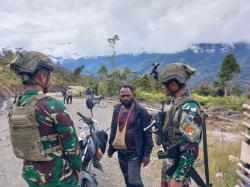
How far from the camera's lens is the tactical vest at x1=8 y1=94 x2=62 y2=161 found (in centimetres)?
281

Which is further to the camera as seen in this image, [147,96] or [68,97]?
[147,96]

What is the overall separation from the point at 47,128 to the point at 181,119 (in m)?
1.07

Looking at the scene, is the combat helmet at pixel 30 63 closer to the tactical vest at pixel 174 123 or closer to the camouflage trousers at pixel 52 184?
the camouflage trousers at pixel 52 184

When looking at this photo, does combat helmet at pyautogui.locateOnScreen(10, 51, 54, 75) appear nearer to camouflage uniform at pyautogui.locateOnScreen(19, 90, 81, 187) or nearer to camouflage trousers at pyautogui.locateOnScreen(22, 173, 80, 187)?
camouflage uniform at pyautogui.locateOnScreen(19, 90, 81, 187)

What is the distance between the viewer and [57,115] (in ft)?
9.32

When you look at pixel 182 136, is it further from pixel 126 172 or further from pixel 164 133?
pixel 126 172

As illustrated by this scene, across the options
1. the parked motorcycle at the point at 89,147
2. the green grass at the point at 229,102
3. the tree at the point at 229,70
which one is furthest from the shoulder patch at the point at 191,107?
the tree at the point at 229,70

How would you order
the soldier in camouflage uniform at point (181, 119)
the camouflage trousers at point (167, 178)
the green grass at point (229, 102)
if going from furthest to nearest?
the green grass at point (229, 102), the camouflage trousers at point (167, 178), the soldier in camouflage uniform at point (181, 119)

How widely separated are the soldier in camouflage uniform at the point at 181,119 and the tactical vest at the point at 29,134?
965mm

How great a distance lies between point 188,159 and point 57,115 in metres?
1.11

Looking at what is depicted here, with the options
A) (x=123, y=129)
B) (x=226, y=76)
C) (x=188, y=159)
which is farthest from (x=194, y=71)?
(x=226, y=76)

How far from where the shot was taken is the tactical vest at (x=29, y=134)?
281cm

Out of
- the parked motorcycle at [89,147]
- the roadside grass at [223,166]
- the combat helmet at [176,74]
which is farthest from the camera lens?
the roadside grass at [223,166]

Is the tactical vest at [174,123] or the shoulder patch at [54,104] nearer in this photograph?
the shoulder patch at [54,104]
